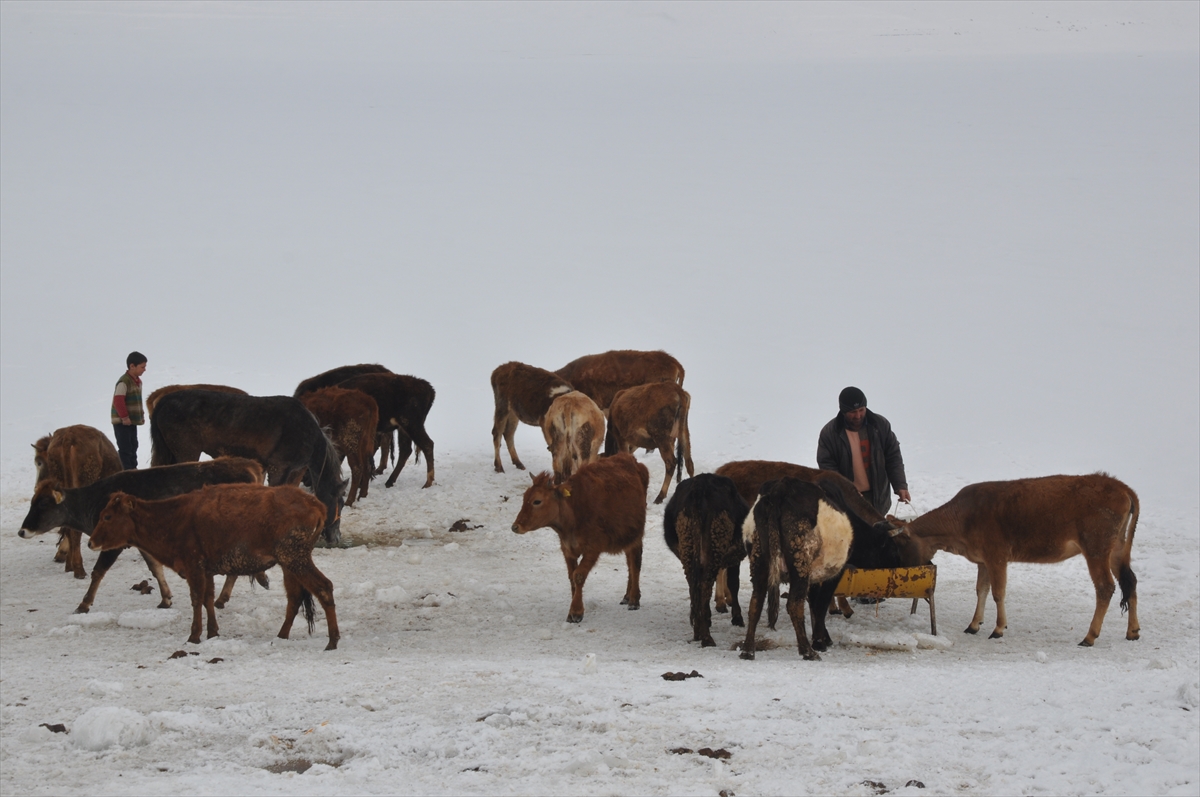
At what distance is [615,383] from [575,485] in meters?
7.81

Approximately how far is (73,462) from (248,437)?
6.59 feet

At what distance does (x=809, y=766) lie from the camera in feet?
21.2

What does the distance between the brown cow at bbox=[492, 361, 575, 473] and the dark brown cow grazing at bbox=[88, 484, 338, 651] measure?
7.36 m

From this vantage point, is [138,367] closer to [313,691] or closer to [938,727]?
[313,691]

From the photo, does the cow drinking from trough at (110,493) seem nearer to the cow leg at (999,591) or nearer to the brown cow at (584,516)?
the brown cow at (584,516)

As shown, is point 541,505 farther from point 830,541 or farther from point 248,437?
point 248,437

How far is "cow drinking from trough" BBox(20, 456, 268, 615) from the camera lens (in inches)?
442

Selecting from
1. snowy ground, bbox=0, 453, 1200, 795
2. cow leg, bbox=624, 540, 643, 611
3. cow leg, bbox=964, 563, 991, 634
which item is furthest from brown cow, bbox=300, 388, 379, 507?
cow leg, bbox=964, 563, 991, 634

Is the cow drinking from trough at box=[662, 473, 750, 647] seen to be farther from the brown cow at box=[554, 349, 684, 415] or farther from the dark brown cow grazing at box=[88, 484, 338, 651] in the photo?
the brown cow at box=[554, 349, 684, 415]

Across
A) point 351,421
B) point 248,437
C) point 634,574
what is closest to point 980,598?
point 634,574

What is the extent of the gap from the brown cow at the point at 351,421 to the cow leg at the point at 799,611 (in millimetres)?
8010

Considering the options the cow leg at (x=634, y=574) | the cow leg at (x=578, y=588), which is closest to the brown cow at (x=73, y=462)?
the cow leg at (x=578, y=588)

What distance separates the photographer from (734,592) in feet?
34.8

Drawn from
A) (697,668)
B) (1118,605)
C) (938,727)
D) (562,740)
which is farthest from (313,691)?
(1118,605)
